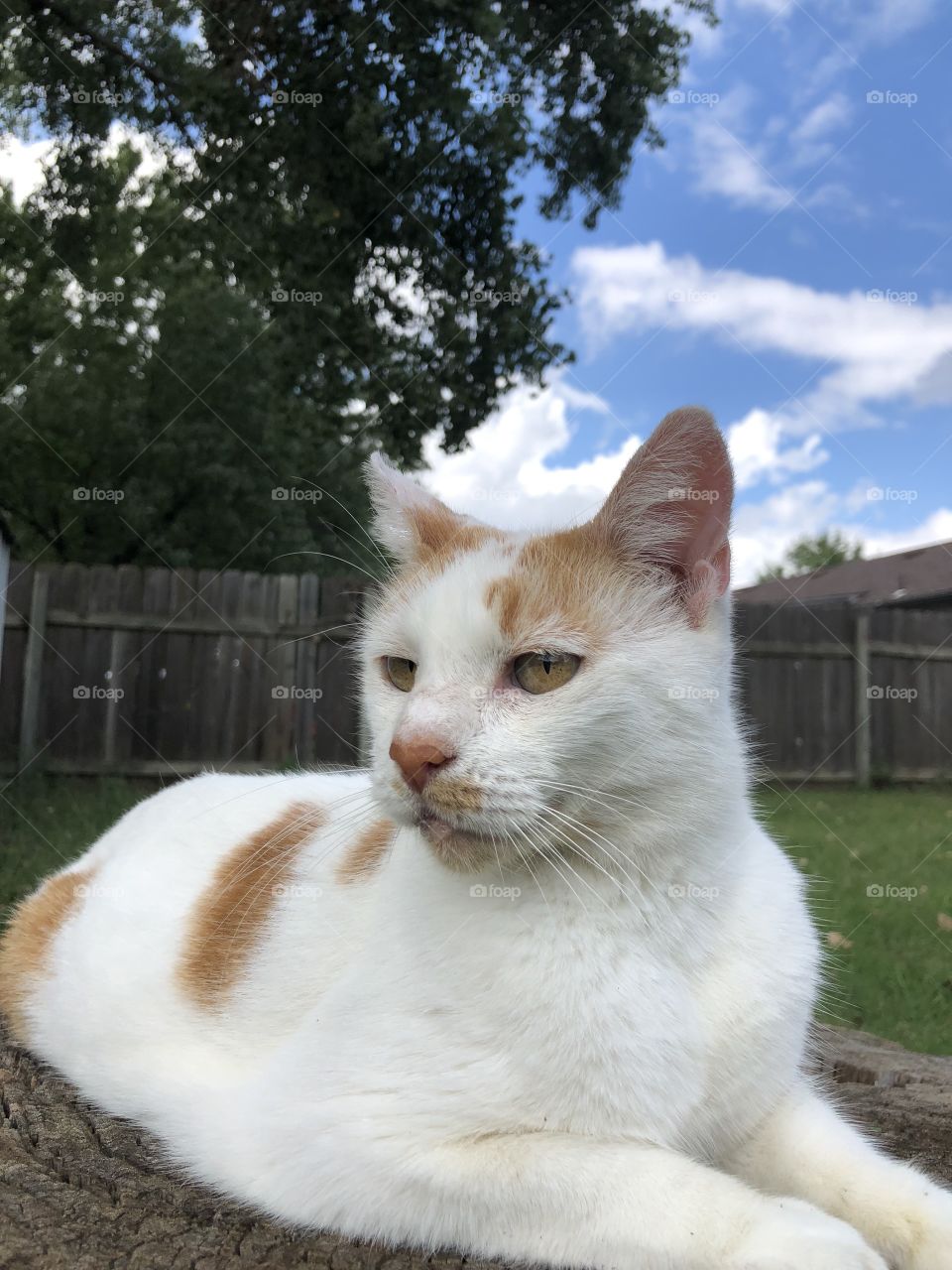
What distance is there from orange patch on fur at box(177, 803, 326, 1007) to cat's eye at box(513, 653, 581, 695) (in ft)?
2.85

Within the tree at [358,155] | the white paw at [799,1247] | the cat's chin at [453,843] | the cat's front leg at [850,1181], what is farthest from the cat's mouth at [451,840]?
the tree at [358,155]

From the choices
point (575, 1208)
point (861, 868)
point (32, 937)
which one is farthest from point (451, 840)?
point (861, 868)

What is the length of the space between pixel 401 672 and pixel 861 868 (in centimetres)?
608

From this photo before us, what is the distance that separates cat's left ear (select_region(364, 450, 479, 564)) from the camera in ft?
Result: 7.30

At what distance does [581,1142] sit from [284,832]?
101 cm

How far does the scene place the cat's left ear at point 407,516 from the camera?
2.23m

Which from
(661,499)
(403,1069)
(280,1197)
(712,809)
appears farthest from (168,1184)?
(661,499)

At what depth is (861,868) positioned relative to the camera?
23.7ft

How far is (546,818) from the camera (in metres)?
1.70

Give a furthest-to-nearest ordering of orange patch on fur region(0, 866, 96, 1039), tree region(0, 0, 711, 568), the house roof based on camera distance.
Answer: the house roof
tree region(0, 0, 711, 568)
orange patch on fur region(0, 866, 96, 1039)

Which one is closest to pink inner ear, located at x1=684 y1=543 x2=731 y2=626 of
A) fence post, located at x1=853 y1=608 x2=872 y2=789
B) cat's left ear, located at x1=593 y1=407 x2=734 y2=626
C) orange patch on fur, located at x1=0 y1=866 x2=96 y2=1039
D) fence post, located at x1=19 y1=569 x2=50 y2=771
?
cat's left ear, located at x1=593 y1=407 x2=734 y2=626

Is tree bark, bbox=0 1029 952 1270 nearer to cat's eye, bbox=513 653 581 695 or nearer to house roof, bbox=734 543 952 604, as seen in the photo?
cat's eye, bbox=513 653 581 695

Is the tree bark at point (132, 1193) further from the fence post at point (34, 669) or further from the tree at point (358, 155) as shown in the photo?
the fence post at point (34, 669)

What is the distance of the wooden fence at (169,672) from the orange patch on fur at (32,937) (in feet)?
21.9
